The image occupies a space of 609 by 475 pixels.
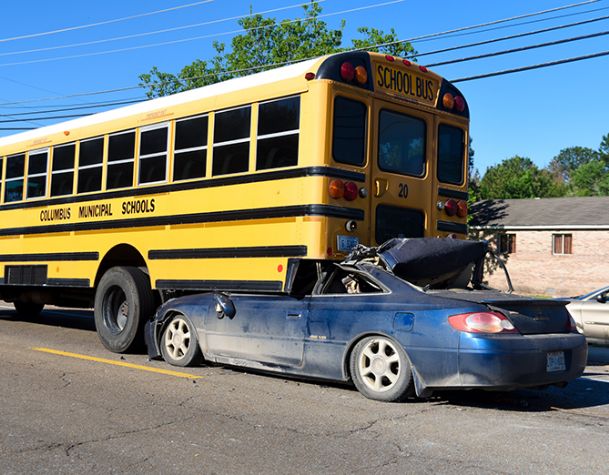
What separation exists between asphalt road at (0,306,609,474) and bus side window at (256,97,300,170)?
2.37 metres

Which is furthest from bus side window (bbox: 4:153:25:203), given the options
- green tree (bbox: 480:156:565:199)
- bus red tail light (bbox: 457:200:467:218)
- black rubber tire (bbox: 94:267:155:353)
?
green tree (bbox: 480:156:565:199)

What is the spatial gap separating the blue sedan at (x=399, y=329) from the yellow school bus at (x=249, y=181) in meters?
0.32

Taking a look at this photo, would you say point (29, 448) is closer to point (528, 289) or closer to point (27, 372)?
point (27, 372)

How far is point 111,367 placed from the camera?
8.24 m

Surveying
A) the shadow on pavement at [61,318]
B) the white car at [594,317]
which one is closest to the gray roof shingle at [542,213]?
the white car at [594,317]

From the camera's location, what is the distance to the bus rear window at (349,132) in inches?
294

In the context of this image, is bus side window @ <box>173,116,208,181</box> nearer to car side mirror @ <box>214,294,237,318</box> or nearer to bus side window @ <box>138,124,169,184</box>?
bus side window @ <box>138,124,169,184</box>

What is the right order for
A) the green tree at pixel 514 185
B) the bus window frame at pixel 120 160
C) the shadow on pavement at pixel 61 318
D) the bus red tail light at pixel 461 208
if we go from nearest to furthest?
the bus red tail light at pixel 461 208 < the bus window frame at pixel 120 160 < the shadow on pavement at pixel 61 318 < the green tree at pixel 514 185

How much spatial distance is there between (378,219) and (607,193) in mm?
76073

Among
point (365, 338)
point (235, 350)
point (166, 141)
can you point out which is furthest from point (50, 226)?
point (365, 338)

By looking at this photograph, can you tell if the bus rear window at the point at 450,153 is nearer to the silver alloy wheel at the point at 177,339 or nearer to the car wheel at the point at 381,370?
the car wheel at the point at 381,370

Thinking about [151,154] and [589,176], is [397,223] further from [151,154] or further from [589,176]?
[589,176]

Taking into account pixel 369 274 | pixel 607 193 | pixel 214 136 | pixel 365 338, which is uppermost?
pixel 607 193

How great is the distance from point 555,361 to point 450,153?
11.3 ft
